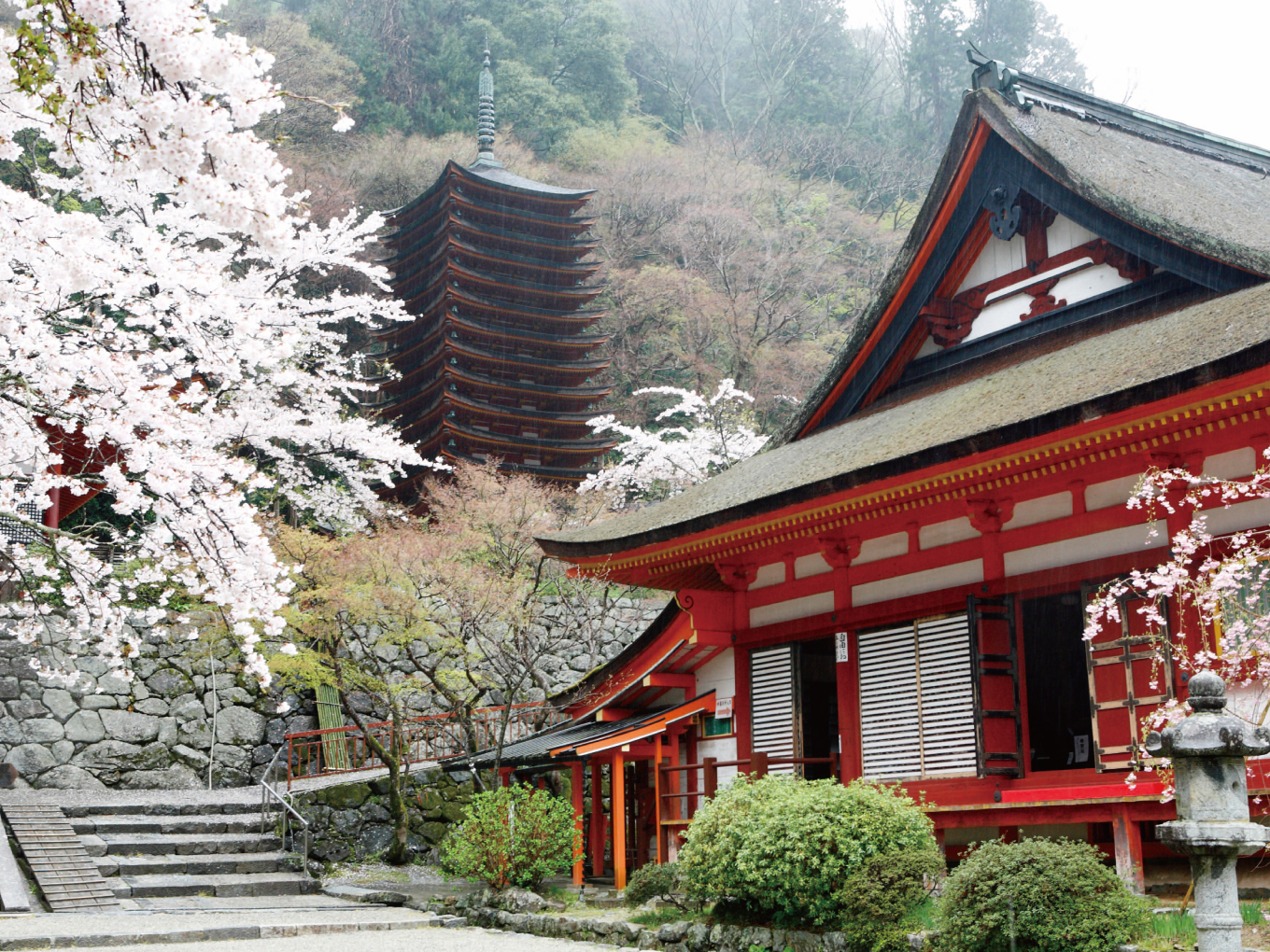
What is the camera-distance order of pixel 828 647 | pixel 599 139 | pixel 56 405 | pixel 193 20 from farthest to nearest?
1. pixel 599 139
2. pixel 828 647
3. pixel 56 405
4. pixel 193 20

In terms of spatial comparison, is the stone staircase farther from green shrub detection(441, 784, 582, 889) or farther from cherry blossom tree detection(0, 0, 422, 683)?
cherry blossom tree detection(0, 0, 422, 683)

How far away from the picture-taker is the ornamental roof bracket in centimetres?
1046

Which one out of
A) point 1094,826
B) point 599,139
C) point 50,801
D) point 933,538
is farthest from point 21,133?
point 1094,826

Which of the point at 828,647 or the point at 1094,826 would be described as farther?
the point at 828,647

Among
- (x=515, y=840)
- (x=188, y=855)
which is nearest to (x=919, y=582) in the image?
(x=515, y=840)

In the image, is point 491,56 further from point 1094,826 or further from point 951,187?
point 1094,826

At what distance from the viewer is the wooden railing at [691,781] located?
33.7 feet

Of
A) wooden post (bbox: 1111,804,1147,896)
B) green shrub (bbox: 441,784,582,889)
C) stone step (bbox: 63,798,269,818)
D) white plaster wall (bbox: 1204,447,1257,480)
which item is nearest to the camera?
wooden post (bbox: 1111,804,1147,896)

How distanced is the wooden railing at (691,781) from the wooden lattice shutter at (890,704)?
26.9 inches

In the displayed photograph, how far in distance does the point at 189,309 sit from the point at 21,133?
20619 mm

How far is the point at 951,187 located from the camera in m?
10.5

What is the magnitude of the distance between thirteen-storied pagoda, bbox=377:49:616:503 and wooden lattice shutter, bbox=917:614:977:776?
18.7 meters

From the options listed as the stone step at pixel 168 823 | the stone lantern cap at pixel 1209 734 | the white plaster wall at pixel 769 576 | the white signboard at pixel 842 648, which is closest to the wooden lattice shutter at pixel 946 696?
the white signboard at pixel 842 648

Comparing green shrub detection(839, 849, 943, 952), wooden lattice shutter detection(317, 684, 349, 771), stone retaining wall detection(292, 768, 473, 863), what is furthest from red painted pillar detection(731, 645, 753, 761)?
wooden lattice shutter detection(317, 684, 349, 771)
